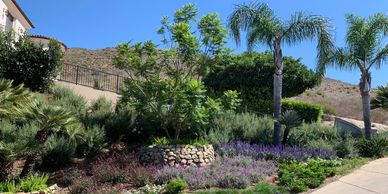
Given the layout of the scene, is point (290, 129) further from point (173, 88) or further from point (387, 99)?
point (387, 99)

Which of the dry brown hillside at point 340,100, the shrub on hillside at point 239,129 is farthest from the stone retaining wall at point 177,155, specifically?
the dry brown hillside at point 340,100

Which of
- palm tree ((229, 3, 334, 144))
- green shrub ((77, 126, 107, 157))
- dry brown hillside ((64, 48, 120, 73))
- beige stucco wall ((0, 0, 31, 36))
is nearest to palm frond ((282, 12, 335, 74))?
palm tree ((229, 3, 334, 144))

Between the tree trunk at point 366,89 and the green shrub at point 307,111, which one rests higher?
the tree trunk at point 366,89

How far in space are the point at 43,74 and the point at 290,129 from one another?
10.9 m

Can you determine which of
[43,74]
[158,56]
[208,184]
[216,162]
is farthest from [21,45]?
Result: [208,184]

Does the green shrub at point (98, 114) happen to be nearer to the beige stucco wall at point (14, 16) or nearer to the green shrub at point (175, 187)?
the green shrub at point (175, 187)

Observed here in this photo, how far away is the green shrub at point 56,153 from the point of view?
13.1 metres

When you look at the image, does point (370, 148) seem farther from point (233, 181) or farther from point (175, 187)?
point (175, 187)

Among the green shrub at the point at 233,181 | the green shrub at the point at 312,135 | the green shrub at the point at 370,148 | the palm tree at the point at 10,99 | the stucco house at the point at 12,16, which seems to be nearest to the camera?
the green shrub at the point at 233,181

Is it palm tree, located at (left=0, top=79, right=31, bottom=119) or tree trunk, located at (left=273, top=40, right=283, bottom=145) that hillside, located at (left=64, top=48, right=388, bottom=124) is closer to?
tree trunk, located at (left=273, top=40, right=283, bottom=145)

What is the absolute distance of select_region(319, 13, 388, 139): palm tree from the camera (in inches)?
733

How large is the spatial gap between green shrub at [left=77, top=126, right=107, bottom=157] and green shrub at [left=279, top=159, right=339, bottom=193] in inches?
208

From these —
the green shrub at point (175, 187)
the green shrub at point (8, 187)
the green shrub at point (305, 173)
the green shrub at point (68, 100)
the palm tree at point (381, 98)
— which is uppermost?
the palm tree at point (381, 98)

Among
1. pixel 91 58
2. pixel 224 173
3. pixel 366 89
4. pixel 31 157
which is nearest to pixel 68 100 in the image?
pixel 31 157
